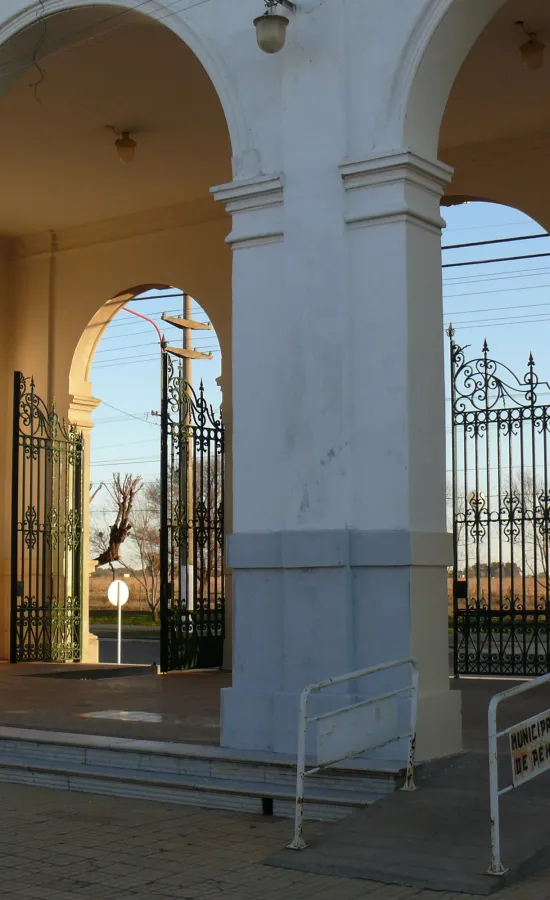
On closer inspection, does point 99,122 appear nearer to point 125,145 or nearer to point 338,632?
point 125,145

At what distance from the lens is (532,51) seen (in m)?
9.97

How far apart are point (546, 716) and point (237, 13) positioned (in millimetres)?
5015

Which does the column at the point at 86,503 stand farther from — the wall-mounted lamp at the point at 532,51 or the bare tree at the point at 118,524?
the bare tree at the point at 118,524

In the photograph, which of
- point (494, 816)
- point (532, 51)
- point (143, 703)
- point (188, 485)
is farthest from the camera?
point (188, 485)

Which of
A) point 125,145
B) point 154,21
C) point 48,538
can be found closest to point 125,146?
point 125,145

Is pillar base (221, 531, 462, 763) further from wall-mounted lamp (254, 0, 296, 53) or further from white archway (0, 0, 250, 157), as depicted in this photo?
wall-mounted lamp (254, 0, 296, 53)

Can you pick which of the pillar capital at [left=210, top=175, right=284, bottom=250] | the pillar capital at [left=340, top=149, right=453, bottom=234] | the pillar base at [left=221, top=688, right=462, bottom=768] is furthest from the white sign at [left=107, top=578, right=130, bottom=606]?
the pillar capital at [left=340, top=149, right=453, bottom=234]

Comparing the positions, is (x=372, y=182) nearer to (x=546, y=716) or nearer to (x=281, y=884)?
(x=546, y=716)

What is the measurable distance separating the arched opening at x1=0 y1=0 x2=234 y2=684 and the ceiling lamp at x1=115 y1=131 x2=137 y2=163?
0.09m

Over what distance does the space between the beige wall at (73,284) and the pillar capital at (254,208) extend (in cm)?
625

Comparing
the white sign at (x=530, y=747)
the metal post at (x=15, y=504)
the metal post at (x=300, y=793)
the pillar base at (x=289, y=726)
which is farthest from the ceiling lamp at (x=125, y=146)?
the white sign at (x=530, y=747)

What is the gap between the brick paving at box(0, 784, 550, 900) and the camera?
5.24m

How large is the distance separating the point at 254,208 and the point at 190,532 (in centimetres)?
615

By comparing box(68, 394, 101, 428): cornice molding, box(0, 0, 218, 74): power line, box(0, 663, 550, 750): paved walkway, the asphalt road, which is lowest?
the asphalt road
